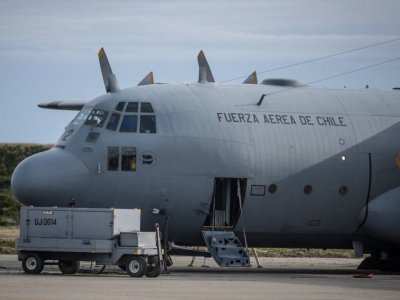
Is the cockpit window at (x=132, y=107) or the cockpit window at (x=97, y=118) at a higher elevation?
the cockpit window at (x=132, y=107)

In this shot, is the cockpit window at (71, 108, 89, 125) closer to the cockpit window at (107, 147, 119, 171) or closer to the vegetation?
the cockpit window at (107, 147, 119, 171)

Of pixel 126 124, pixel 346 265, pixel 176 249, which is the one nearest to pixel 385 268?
pixel 346 265

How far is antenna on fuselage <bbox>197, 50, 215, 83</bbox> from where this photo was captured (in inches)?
1413

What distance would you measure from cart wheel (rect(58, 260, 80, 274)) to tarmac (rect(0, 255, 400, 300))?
0.57ft

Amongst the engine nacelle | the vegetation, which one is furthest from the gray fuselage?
the vegetation

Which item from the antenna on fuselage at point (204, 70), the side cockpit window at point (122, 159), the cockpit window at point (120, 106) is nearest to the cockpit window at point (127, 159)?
the side cockpit window at point (122, 159)

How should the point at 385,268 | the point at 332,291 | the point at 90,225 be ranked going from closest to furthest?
the point at 332,291
the point at 90,225
the point at 385,268

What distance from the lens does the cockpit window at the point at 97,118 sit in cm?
3338

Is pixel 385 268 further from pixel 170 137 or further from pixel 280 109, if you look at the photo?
pixel 170 137

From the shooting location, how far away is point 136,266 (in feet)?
98.9

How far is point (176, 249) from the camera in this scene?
33.9m

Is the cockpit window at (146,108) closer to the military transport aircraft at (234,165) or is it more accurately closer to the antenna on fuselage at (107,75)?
the military transport aircraft at (234,165)

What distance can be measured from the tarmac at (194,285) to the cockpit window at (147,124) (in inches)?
156

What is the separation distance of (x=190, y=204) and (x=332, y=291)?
8493 mm
